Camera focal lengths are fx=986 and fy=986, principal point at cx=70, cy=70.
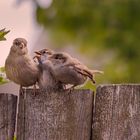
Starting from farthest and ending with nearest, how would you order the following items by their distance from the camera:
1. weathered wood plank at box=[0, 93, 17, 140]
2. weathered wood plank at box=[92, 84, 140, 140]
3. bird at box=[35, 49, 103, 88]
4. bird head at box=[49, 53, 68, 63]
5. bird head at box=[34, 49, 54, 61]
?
1. bird head at box=[34, 49, 54, 61]
2. bird head at box=[49, 53, 68, 63]
3. bird at box=[35, 49, 103, 88]
4. weathered wood plank at box=[0, 93, 17, 140]
5. weathered wood plank at box=[92, 84, 140, 140]

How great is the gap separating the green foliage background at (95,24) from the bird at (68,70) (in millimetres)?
1927

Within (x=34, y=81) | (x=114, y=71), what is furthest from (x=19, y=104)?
(x=114, y=71)

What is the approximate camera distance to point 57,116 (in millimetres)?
4922

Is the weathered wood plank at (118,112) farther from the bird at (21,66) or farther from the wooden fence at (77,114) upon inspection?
the bird at (21,66)

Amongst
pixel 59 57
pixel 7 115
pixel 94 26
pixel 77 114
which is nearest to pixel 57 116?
pixel 77 114

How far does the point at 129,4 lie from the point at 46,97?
2.74 m

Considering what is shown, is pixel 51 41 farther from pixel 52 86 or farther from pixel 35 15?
pixel 52 86

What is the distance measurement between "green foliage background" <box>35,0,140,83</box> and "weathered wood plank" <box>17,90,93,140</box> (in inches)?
97.5

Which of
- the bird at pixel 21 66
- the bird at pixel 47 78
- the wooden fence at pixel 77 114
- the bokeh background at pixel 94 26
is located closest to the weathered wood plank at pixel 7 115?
the wooden fence at pixel 77 114

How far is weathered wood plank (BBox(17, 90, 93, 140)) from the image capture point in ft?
16.2

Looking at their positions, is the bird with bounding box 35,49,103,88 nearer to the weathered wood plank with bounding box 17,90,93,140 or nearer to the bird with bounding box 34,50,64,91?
the bird with bounding box 34,50,64,91

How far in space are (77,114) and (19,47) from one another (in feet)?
2.75

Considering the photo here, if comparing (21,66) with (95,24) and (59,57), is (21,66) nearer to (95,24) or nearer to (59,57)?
(59,57)

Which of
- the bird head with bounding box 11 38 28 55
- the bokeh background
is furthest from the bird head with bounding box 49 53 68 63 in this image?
the bokeh background
